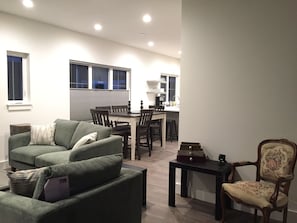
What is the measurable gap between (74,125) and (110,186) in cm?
244

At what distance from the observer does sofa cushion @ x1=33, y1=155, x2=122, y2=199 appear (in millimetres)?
1664

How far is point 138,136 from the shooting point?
5371 millimetres

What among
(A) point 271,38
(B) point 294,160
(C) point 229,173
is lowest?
(C) point 229,173

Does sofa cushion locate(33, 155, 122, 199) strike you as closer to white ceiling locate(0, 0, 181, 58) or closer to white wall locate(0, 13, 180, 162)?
white ceiling locate(0, 0, 181, 58)

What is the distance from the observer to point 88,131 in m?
3.89

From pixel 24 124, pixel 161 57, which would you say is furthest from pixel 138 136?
pixel 161 57

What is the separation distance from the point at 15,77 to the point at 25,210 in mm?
4216

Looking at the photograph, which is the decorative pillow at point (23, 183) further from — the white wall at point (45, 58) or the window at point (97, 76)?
the window at point (97, 76)

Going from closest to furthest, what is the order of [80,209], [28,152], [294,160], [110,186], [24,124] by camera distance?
[80,209]
[110,186]
[294,160]
[28,152]
[24,124]

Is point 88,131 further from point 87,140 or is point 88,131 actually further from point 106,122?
point 106,122

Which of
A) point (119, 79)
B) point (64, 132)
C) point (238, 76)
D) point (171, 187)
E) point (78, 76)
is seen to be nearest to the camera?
point (238, 76)

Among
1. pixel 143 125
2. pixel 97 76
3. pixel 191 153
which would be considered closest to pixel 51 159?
pixel 191 153

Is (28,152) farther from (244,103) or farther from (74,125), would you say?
(244,103)

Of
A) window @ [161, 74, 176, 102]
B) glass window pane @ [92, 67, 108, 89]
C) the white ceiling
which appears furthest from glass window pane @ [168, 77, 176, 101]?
the white ceiling
